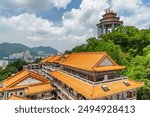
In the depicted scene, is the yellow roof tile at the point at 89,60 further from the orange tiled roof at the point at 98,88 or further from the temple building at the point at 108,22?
the temple building at the point at 108,22

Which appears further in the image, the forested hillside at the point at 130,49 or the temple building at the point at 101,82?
the forested hillside at the point at 130,49

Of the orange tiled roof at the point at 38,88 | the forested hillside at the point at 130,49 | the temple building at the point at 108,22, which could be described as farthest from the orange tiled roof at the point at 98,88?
the temple building at the point at 108,22

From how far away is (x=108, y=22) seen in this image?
528 inches

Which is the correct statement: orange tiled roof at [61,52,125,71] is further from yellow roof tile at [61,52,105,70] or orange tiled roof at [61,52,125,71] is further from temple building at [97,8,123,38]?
temple building at [97,8,123,38]

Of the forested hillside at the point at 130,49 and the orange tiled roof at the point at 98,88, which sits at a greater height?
the forested hillside at the point at 130,49

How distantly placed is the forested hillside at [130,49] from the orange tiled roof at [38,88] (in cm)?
306

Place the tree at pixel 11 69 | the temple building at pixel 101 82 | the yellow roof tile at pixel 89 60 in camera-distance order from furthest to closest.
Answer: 1. the tree at pixel 11 69
2. the yellow roof tile at pixel 89 60
3. the temple building at pixel 101 82

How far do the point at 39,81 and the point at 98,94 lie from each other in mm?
5137

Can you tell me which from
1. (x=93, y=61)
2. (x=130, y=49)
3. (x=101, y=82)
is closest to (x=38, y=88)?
(x=93, y=61)

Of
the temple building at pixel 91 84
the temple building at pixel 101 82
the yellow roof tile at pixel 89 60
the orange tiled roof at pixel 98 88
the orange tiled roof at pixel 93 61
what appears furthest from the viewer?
the yellow roof tile at pixel 89 60

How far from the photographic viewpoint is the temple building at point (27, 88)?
8.89 m

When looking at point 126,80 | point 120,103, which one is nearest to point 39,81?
point 126,80

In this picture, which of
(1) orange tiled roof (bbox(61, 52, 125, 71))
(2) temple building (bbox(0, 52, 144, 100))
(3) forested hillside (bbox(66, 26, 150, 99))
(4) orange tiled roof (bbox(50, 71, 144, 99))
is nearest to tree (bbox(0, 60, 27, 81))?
(2) temple building (bbox(0, 52, 144, 100))

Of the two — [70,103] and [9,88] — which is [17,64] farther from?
[70,103]
